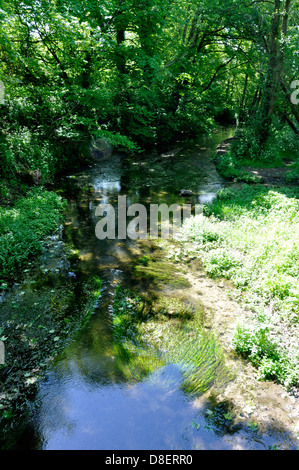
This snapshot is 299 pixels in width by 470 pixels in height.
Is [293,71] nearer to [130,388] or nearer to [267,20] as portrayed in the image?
[267,20]

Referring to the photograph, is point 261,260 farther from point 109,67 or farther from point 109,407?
point 109,67

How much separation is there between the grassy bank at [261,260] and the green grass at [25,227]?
12.8 feet

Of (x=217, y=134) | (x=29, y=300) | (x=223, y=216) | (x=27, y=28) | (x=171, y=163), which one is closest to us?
(x=29, y=300)

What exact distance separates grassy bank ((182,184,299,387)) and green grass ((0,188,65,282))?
3.91 m

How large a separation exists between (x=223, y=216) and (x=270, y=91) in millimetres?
9196

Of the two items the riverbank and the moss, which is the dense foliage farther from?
the moss

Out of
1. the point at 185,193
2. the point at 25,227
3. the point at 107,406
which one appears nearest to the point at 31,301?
the point at 25,227

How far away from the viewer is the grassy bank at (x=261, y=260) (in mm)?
4266

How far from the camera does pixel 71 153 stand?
13.9m

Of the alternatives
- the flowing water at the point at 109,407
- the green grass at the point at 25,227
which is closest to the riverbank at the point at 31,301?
the green grass at the point at 25,227

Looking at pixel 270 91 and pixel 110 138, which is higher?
pixel 270 91

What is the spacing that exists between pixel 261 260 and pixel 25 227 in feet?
18.7
